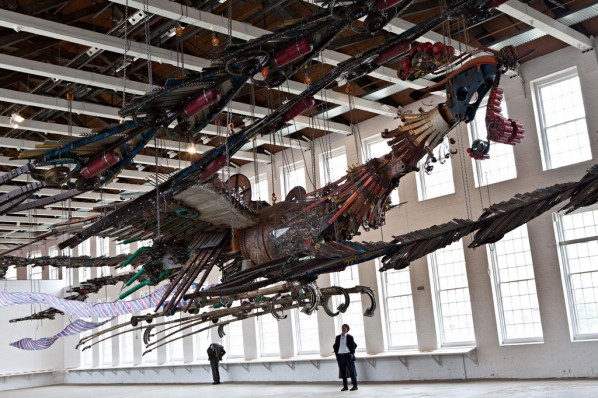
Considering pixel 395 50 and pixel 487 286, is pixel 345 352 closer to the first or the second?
pixel 487 286

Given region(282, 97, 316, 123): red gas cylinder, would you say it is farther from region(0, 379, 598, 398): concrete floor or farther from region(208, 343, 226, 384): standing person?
region(208, 343, 226, 384): standing person

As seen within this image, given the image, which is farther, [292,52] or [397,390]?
[397,390]

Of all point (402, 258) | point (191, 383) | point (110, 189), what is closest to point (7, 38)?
point (402, 258)

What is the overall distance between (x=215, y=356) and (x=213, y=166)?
12316 mm

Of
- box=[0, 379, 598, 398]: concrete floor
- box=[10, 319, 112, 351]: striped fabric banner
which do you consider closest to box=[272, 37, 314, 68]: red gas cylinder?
box=[0, 379, 598, 398]: concrete floor

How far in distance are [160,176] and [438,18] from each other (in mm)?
4064

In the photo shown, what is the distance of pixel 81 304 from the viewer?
10.6 m

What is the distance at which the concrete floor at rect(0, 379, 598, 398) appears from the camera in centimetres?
1042

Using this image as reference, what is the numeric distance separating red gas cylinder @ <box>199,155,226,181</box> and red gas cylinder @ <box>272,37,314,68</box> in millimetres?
2424

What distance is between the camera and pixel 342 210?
752 centimetres

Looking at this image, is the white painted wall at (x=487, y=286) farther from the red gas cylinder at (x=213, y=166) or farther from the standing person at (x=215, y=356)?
the red gas cylinder at (x=213, y=166)

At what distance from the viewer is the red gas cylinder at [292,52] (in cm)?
409

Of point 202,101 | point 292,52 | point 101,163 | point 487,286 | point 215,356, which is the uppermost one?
point 292,52

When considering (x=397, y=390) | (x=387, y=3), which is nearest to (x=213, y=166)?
(x=387, y=3)
